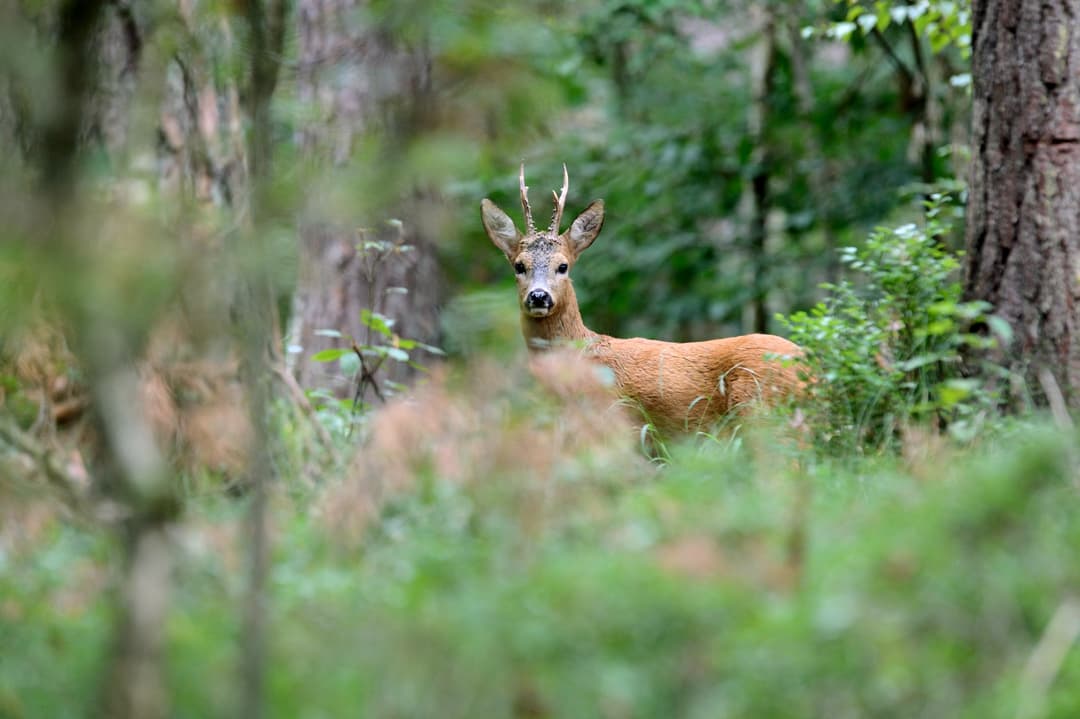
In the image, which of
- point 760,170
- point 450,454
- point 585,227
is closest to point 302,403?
point 450,454

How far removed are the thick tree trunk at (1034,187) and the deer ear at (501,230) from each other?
323cm

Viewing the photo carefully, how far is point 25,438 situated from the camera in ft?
11.7

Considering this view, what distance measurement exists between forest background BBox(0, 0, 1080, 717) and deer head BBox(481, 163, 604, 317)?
1616 mm

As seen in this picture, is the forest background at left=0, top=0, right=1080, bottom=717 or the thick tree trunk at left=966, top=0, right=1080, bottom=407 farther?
the thick tree trunk at left=966, top=0, right=1080, bottom=407

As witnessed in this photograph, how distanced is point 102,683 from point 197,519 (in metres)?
1.06

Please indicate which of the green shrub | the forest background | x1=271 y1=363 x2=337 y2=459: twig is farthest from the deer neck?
x1=271 y1=363 x2=337 y2=459: twig

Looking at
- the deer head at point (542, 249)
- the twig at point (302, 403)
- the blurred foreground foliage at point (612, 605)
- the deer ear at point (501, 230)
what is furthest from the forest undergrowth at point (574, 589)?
the deer ear at point (501, 230)

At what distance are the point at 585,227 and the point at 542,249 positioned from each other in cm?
38

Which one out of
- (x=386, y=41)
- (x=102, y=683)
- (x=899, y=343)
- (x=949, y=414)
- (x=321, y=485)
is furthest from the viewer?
(x=899, y=343)

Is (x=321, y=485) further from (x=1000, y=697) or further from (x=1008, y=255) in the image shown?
(x=1008, y=255)

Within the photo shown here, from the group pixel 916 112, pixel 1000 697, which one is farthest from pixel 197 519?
pixel 916 112

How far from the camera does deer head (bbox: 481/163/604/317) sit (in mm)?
7000

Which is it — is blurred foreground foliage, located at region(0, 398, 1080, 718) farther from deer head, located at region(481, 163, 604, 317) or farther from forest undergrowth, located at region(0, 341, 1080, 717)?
deer head, located at region(481, 163, 604, 317)

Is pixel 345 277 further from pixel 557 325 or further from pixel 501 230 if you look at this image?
pixel 557 325
